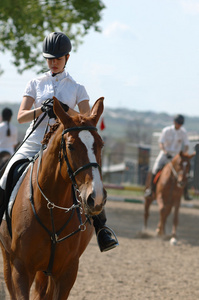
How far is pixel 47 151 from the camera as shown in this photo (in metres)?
4.79

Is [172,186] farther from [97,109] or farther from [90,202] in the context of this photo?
[90,202]

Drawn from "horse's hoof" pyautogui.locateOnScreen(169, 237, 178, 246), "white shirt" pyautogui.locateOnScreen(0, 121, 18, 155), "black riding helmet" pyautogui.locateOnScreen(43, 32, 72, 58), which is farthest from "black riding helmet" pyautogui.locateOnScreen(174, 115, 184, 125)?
"black riding helmet" pyautogui.locateOnScreen(43, 32, 72, 58)

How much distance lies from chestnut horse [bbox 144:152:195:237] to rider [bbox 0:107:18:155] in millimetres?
4017

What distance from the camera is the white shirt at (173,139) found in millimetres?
14805

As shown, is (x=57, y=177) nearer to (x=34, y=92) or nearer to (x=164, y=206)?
(x=34, y=92)

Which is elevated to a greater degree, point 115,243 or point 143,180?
point 115,243

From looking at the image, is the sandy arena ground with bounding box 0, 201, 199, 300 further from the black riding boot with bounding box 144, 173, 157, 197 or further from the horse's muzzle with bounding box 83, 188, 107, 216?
the horse's muzzle with bounding box 83, 188, 107, 216

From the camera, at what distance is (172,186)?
14180mm

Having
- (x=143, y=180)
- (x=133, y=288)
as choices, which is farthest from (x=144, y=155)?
(x=133, y=288)

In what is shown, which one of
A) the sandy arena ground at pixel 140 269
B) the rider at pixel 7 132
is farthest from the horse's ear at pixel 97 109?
the rider at pixel 7 132

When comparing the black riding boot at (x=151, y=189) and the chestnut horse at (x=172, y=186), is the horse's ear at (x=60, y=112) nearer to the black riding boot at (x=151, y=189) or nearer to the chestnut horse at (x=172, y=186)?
the chestnut horse at (x=172, y=186)

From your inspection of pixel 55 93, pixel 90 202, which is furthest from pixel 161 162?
pixel 90 202

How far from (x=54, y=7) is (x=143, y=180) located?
12361mm

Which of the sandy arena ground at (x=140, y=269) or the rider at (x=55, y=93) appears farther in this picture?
the sandy arena ground at (x=140, y=269)
